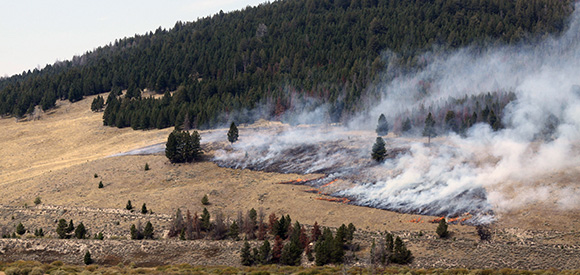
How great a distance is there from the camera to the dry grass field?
6956 centimetres

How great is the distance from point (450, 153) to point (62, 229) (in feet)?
206

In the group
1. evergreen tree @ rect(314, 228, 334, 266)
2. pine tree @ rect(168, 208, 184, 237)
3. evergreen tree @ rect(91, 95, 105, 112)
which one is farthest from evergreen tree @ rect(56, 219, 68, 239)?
evergreen tree @ rect(91, 95, 105, 112)

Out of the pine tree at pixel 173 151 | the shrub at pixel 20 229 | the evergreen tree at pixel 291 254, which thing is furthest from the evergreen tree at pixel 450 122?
the shrub at pixel 20 229

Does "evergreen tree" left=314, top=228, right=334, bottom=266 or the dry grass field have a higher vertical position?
the dry grass field

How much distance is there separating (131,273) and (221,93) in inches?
4778

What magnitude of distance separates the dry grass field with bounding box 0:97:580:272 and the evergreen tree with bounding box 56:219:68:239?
11.0 m

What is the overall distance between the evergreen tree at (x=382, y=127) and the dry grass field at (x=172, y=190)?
27.9 metres

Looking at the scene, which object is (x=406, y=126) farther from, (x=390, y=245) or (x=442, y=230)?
(x=390, y=245)

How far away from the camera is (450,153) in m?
96.7

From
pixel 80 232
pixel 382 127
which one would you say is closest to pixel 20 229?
pixel 80 232

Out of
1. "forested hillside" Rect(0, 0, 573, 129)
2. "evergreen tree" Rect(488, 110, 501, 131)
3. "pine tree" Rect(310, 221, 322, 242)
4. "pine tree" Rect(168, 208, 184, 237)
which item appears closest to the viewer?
"pine tree" Rect(310, 221, 322, 242)

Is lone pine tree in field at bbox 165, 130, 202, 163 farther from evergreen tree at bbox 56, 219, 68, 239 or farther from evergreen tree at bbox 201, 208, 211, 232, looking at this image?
evergreen tree at bbox 201, 208, 211, 232

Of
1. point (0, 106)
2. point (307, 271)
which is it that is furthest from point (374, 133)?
point (0, 106)

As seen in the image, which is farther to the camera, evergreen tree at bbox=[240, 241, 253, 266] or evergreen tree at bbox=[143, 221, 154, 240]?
evergreen tree at bbox=[143, 221, 154, 240]
